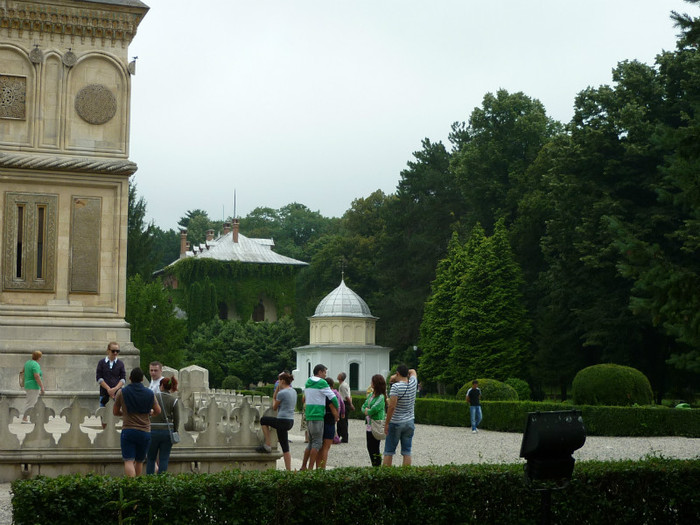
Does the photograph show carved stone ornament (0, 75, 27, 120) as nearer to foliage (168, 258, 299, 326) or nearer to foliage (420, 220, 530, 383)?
foliage (420, 220, 530, 383)

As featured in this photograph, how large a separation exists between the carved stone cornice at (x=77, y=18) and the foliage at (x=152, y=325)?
2299 cm

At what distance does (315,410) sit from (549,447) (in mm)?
7104

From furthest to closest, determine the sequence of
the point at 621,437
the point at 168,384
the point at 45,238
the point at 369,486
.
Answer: the point at 621,437 < the point at 45,238 < the point at 168,384 < the point at 369,486

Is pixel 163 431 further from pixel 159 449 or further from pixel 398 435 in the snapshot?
pixel 398 435

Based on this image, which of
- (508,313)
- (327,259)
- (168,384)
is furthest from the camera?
(327,259)

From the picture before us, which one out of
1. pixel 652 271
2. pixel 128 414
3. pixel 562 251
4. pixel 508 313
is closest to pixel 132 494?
pixel 128 414

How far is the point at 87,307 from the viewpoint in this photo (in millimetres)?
22031

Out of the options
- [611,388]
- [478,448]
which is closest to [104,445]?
[478,448]

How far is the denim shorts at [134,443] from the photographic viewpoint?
12.6 metres

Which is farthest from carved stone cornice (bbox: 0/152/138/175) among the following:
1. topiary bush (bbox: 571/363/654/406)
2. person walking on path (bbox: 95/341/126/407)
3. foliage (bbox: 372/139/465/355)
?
foliage (bbox: 372/139/465/355)

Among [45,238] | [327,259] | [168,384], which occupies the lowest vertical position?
[168,384]

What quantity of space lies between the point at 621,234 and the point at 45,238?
1498 cm

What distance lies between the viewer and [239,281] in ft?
263

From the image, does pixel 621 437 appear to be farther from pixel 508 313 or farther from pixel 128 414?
pixel 508 313
